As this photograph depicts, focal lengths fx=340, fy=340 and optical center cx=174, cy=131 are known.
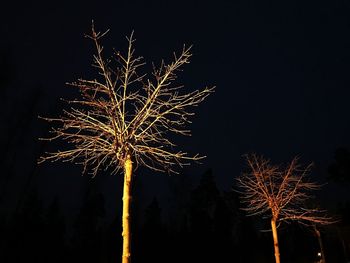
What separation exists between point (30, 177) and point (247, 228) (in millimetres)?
31256

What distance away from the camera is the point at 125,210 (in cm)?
609

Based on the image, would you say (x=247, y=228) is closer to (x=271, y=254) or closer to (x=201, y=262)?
(x=271, y=254)

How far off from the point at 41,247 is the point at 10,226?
13.2ft

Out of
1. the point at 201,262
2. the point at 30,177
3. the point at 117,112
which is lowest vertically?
the point at 201,262

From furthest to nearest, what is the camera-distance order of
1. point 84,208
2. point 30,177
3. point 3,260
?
1. point 84,208
2. point 3,260
3. point 30,177

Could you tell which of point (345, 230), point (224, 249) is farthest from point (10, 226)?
point (345, 230)

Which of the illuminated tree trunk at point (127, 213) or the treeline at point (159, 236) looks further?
the treeline at point (159, 236)

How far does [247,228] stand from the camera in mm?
44188

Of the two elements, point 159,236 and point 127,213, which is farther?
point 159,236

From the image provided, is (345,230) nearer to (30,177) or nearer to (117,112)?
(30,177)

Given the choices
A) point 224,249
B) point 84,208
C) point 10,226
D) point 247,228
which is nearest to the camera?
point 10,226

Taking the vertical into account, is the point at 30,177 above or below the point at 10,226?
above

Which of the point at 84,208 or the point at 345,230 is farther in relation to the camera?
the point at 84,208

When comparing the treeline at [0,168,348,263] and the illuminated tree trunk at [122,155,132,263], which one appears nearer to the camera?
the illuminated tree trunk at [122,155,132,263]
